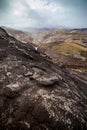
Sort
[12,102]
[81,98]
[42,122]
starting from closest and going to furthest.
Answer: [42,122] < [12,102] < [81,98]

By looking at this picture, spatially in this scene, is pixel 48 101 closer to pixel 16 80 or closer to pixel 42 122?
pixel 42 122

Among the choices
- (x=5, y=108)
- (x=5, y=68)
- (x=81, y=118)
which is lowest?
(x=81, y=118)

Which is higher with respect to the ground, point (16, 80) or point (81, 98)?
point (16, 80)

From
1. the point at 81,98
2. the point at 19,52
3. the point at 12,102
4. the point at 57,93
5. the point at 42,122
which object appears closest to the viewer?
the point at 42,122

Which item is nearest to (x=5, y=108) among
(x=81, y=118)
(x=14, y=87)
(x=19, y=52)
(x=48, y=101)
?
(x=14, y=87)

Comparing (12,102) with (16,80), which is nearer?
(12,102)

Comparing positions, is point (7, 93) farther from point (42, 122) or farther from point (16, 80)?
point (42, 122)

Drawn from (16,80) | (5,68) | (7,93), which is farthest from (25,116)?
(5,68)
